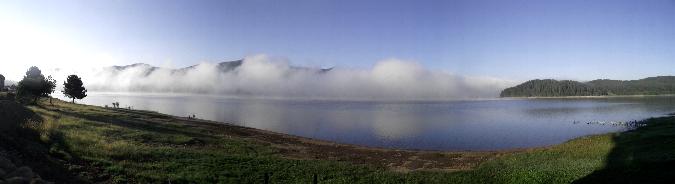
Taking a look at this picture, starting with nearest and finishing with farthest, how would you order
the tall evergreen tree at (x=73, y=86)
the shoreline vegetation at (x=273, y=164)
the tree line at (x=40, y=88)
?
the shoreline vegetation at (x=273, y=164), the tree line at (x=40, y=88), the tall evergreen tree at (x=73, y=86)

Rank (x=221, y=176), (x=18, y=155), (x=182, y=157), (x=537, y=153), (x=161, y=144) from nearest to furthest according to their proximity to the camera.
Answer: (x=18, y=155), (x=221, y=176), (x=182, y=157), (x=537, y=153), (x=161, y=144)

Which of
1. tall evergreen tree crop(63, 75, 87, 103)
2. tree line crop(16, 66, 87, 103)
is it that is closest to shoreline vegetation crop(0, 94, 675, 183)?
tree line crop(16, 66, 87, 103)

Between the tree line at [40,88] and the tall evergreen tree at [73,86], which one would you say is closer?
the tree line at [40,88]

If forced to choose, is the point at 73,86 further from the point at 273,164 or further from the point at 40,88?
the point at 273,164

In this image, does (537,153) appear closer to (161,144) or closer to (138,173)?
(138,173)

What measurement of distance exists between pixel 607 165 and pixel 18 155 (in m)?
37.4

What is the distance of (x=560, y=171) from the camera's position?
Answer: 31172mm

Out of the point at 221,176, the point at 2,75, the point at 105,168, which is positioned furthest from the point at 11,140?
the point at 2,75

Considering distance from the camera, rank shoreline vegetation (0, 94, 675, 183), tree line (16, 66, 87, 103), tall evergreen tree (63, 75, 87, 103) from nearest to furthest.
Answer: shoreline vegetation (0, 94, 675, 183), tree line (16, 66, 87, 103), tall evergreen tree (63, 75, 87, 103)

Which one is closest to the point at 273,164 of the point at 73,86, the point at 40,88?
the point at 40,88

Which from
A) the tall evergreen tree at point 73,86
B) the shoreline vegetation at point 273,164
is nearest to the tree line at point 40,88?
the tall evergreen tree at point 73,86

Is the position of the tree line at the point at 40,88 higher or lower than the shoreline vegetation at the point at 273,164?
higher

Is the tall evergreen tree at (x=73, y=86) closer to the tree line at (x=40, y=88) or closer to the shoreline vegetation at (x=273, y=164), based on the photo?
the tree line at (x=40, y=88)

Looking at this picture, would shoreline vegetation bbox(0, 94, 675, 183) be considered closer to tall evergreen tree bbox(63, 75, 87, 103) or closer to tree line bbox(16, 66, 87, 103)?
A: tree line bbox(16, 66, 87, 103)
